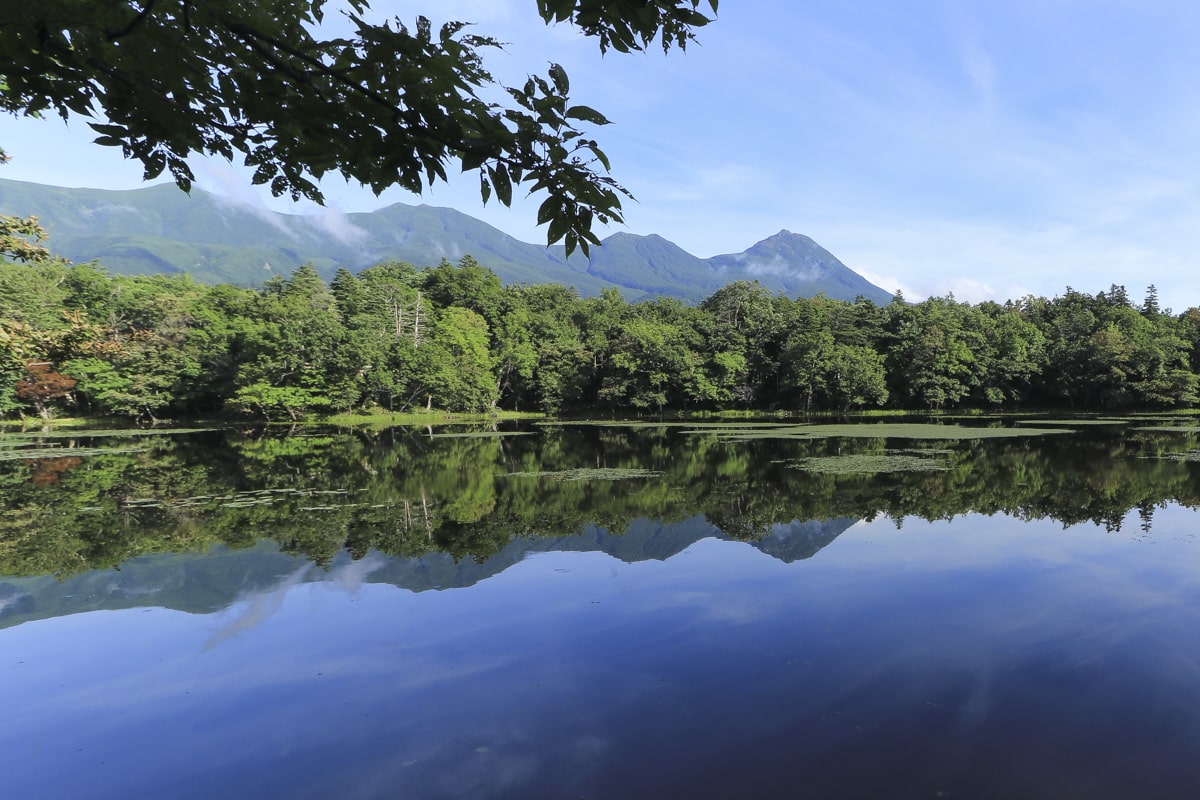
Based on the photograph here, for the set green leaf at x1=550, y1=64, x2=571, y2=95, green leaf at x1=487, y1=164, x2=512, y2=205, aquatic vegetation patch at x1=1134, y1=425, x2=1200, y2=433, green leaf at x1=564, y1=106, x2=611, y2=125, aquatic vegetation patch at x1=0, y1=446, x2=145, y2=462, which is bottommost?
aquatic vegetation patch at x1=0, y1=446, x2=145, y2=462

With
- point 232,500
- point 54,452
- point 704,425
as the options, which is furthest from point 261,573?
point 704,425

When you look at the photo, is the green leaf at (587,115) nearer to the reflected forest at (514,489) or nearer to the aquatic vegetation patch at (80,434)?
the reflected forest at (514,489)

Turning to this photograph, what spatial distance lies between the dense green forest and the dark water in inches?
1223

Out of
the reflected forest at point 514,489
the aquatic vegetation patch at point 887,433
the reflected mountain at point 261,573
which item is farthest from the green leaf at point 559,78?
the aquatic vegetation patch at point 887,433

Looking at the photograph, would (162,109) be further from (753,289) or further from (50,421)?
(753,289)

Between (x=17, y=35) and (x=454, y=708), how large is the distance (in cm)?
466

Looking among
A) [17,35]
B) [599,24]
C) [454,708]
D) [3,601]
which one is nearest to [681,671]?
[454,708]

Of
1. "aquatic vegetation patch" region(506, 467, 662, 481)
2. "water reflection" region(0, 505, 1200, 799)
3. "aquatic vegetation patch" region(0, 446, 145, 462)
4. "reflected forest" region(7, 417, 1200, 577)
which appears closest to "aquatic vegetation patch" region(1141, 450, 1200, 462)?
"reflected forest" region(7, 417, 1200, 577)

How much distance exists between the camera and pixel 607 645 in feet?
19.5

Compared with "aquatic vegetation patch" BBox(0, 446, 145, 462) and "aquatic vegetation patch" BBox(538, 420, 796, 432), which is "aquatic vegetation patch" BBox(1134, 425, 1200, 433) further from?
"aquatic vegetation patch" BBox(0, 446, 145, 462)

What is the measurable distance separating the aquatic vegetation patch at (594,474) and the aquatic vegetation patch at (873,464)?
4373 millimetres

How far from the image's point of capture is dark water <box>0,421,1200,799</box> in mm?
3969

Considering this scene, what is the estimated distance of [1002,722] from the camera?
14.3ft

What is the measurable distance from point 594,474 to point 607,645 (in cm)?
1077
